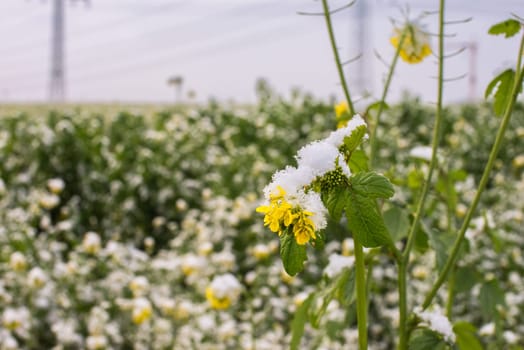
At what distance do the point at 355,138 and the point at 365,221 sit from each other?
0.36 feet

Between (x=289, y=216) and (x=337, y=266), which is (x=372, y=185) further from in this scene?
(x=337, y=266)

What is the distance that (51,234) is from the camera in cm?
424

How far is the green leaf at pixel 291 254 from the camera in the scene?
71cm

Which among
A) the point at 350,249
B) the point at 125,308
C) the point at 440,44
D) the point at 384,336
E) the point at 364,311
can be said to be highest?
the point at 440,44

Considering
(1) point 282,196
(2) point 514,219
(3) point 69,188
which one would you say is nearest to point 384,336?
(2) point 514,219

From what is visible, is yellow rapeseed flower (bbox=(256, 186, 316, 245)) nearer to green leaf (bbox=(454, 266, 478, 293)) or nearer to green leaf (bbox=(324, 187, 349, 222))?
green leaf (bbox=(324, 187, 349, 222))

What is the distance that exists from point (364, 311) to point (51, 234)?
374 cm

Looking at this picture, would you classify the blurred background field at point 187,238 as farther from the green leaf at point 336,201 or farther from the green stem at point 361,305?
the green leaf at point 336,201

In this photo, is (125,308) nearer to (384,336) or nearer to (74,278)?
(74,278)

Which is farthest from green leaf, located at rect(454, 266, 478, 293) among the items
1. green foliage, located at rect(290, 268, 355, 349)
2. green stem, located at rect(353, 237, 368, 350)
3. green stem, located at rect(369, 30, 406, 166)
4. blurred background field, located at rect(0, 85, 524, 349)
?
green stem, located at rect(353, 237, 368, 350)

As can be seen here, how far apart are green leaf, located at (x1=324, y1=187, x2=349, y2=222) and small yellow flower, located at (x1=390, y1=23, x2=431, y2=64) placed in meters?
0.59

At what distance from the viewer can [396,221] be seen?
1243 millimetres

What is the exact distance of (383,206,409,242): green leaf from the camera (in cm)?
121

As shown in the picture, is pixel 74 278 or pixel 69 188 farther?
pixel 69 188
